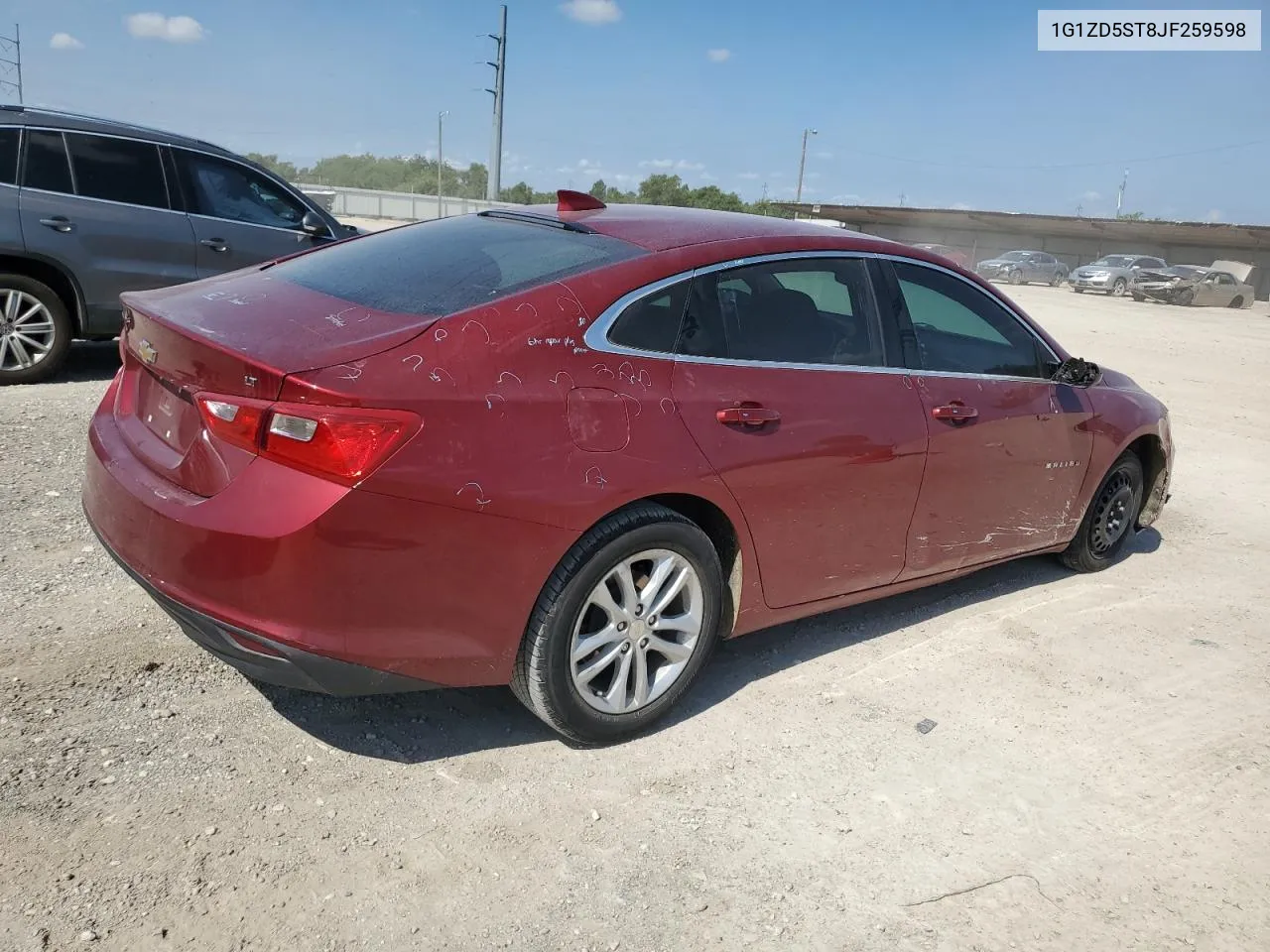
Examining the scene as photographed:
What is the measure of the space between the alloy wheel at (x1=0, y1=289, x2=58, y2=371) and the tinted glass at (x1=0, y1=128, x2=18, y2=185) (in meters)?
0.75

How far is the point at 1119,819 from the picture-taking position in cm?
305

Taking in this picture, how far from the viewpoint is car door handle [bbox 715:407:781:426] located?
3.15 meters

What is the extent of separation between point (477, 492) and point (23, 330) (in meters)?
5.84

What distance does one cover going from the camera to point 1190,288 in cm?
3416

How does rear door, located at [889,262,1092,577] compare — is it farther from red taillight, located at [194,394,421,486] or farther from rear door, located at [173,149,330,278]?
rear door, located at [173,149,330,278]

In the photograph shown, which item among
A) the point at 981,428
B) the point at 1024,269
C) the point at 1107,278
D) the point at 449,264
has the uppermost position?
the point at 1024,269

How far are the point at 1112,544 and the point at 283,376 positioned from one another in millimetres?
4507

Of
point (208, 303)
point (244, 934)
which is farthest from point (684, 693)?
point (208, 303)

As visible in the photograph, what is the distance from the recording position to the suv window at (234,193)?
7570 mm

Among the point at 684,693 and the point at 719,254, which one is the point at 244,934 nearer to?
the point at 684,693


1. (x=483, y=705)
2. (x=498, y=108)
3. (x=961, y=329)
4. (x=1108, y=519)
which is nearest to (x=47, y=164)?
(x=483, y=705)

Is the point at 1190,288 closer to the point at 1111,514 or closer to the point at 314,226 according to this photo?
the point at 1111,514

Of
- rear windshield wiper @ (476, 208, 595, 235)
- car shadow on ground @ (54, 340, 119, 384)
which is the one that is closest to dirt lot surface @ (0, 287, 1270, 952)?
rear windshield wiper @ (476, 208, 595, 235)

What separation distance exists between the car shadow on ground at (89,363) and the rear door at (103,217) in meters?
0.49
